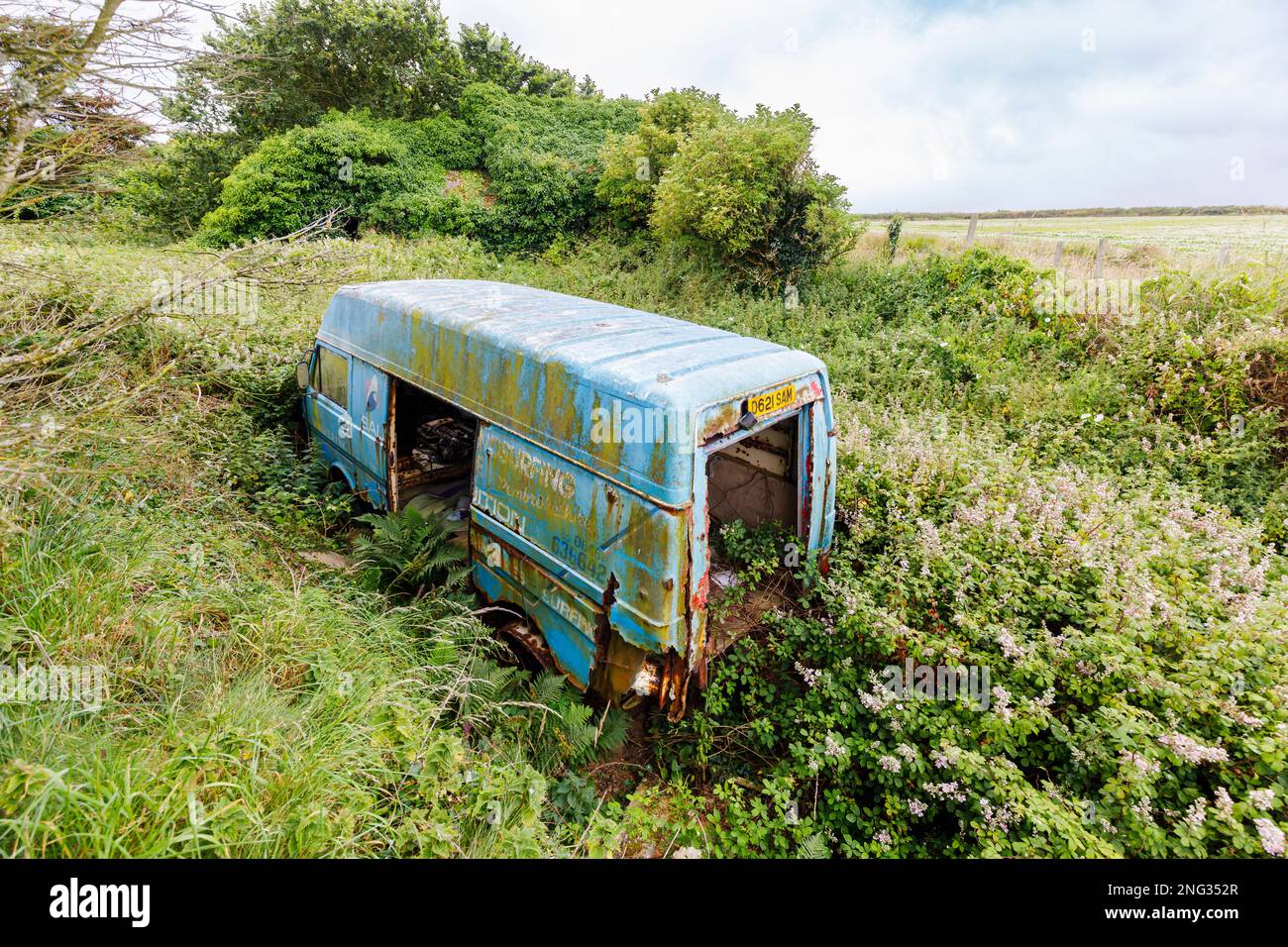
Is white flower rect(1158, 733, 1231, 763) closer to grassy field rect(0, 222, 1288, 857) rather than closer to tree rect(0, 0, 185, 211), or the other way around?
grassy field rect(0, 222, 1288, 857)

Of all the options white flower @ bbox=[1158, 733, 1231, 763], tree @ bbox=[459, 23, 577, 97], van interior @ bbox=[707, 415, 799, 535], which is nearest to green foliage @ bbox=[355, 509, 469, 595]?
van interior @ bbox=[707, 415, 799, 535]

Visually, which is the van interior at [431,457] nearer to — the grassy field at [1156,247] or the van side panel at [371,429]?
the van side panel at [371,429]

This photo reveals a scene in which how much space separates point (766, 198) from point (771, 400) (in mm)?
8626

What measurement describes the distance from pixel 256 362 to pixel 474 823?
6273mm

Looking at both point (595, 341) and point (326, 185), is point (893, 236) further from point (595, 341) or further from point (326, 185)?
→ point (326, 185)

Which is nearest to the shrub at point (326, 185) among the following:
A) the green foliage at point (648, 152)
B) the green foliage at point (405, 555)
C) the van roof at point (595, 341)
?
the green foliage at point (648, 152)

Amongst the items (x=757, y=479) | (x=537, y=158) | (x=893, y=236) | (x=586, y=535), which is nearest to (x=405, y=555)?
(x=586, y=535)

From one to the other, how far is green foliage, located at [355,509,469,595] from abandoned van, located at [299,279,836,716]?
329 mm

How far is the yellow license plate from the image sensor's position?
11.0 ft

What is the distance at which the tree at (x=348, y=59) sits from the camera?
58.0 feet

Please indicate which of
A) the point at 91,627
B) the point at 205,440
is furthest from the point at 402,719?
the point at 205,440

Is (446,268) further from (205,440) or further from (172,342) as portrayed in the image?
(205,440)

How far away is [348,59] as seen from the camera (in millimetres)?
18766
